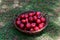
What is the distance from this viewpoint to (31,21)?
6.78ft

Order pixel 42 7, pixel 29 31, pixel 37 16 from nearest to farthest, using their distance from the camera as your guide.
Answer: pixel 29 31 < pixel 37 16 < pixel 42 7

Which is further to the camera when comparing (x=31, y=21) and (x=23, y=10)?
(x=23, y=10)

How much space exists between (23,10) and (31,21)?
480 mm

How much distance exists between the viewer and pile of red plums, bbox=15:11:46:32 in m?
2.00

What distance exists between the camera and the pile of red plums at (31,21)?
200cm

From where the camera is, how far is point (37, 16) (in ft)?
6.93

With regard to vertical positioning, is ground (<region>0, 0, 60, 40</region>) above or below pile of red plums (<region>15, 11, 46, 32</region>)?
below

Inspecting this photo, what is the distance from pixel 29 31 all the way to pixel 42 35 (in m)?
0.20

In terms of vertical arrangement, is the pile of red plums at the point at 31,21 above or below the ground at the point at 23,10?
above

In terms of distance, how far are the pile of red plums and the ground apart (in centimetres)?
11

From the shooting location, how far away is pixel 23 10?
2.50 m

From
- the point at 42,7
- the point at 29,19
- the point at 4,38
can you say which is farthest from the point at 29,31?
the point at 42,7

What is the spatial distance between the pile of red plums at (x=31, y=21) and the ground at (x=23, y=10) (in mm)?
111

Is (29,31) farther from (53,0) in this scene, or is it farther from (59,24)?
(53,0)
